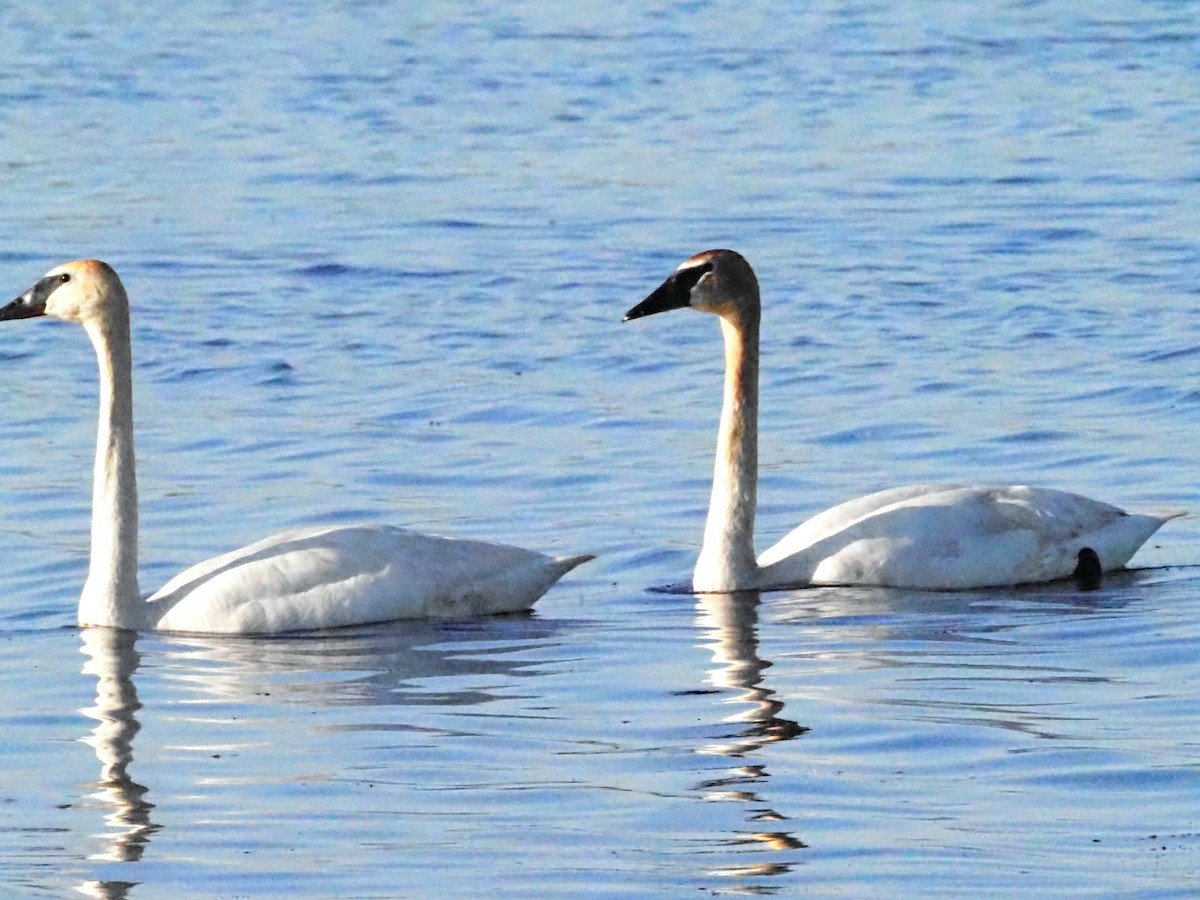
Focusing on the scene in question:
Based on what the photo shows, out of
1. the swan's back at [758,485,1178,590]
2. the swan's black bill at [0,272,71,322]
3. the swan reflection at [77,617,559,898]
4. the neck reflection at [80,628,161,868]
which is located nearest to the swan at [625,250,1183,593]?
the swan's back at [758,485,1178,590]

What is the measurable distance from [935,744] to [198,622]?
316 cm

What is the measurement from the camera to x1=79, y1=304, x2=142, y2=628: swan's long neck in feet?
32.4

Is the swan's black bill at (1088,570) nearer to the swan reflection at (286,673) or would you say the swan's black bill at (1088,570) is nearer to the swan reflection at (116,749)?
the swan reflection at (286,673)

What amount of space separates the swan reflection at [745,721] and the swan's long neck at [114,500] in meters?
2.09

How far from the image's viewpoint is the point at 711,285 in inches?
432

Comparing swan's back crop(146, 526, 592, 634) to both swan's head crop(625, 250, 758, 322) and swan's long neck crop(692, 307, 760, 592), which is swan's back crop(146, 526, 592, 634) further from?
swan's head crop(625, 250, 758, 322)

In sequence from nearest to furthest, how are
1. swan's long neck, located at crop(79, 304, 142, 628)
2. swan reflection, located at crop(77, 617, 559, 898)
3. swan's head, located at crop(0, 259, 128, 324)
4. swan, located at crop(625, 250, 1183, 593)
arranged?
1. swan reflection, located at crop(77, 617, 559, 898)
2. swan's long neck, located at crop(79, 304, 142, 628)
3. swan's head, located at crop(0, 259, 128, 324)
4. swan, located at crop(625, 250, 1183, 593)

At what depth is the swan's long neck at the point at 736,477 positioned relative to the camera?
10.6 metres

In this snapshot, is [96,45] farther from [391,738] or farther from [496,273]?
[391,738]

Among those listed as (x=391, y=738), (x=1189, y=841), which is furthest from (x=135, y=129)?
(x=1189, y=841)

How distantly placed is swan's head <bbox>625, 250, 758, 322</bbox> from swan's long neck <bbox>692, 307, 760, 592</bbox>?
0.26 ft

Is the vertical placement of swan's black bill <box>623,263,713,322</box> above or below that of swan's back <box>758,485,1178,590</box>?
above

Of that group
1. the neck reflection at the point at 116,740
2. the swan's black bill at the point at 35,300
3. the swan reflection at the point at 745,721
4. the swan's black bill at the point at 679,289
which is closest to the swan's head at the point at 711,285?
the swan's black bill at the point at 679,289

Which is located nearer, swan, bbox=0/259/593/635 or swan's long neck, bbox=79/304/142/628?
swan, bbox=0/259/593/635
